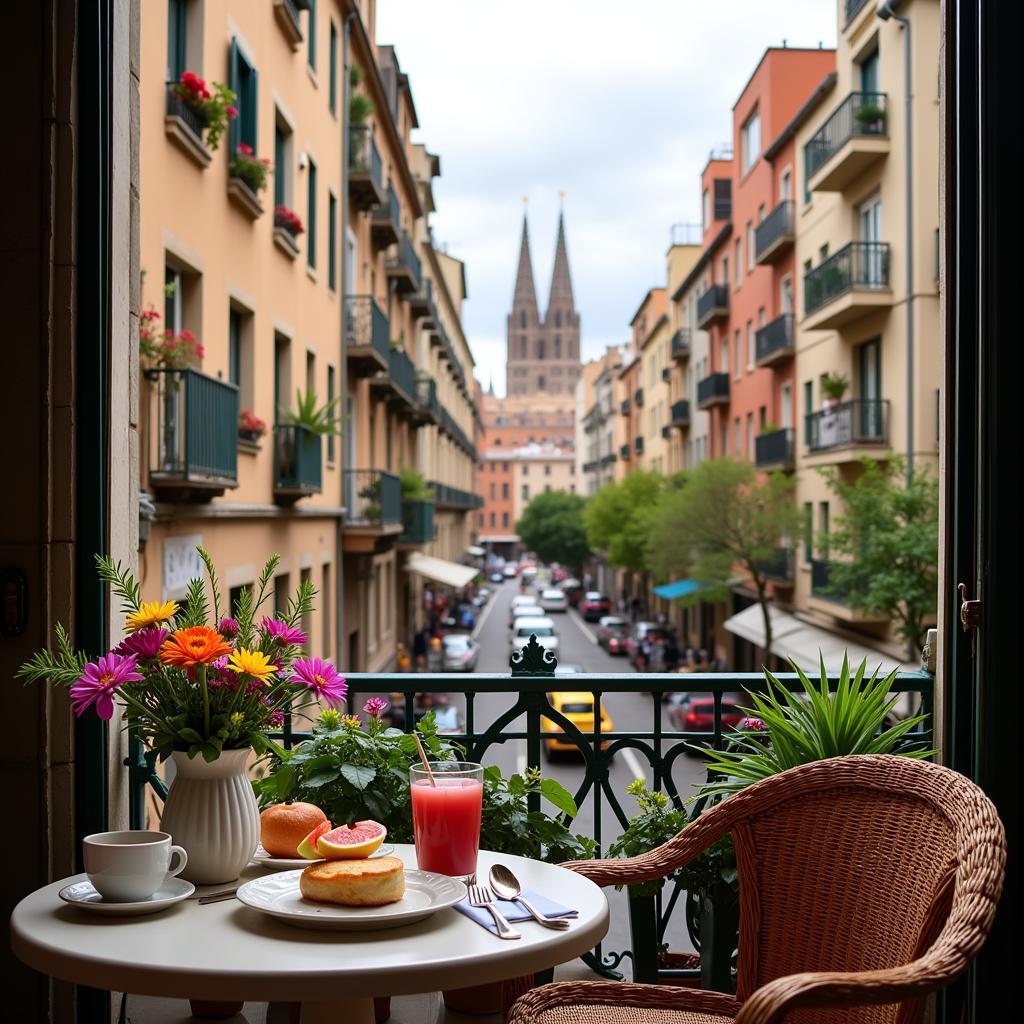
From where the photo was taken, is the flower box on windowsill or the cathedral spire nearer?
the flower box on windowsill

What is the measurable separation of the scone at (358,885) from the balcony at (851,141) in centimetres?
1979

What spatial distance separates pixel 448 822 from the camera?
2445mm

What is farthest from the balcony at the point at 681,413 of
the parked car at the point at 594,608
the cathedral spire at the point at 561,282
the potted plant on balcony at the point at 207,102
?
the cathedral spire at the point at 561,282

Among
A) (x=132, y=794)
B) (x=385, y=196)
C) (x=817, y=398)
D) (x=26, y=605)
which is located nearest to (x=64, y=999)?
(x=132, y=794)

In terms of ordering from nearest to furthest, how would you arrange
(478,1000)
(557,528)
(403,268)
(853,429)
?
(478,1000)
(853,429)
(403,268)
(557,528)

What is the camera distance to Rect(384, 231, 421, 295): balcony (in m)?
24.7

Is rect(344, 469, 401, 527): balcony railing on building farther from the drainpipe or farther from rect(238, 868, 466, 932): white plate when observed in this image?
rect(238, 868, 466, 932): white plate

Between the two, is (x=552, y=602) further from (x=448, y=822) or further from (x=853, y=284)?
(x=448, y=822)

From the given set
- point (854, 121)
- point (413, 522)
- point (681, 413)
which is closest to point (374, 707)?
point (854, 121)

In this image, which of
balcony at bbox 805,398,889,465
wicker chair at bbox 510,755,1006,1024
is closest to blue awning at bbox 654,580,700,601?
balcony at bbox 805,398,889,465

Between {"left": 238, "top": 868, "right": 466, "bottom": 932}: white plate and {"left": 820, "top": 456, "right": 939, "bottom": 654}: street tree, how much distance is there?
47.7 feet

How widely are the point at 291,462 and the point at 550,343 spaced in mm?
148965

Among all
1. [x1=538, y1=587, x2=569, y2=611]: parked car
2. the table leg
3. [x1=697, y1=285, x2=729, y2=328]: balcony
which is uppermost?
[x1=697, y1=285, x2=729, y2=328]: balcony

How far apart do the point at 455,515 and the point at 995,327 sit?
51822 mm
